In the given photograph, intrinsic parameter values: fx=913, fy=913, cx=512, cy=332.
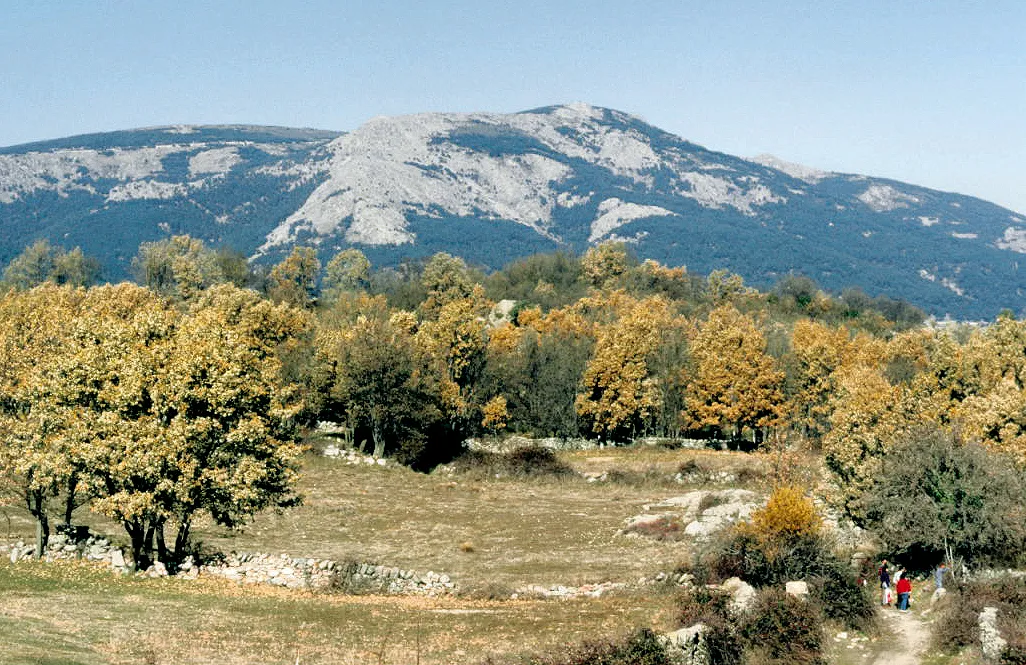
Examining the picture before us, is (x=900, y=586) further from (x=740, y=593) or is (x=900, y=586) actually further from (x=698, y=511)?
(x=698, y=511)

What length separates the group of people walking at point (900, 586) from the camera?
43.0 meters

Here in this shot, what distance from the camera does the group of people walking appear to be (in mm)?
42969

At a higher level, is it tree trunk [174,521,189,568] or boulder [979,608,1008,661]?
boulder [979,608,1008,661]

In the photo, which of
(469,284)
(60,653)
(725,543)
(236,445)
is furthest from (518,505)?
(469,284)

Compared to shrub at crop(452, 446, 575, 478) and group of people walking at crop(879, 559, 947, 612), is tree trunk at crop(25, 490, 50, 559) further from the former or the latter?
shrub at crop(452, 446, 575, 478)

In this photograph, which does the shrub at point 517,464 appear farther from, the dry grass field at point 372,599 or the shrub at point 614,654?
the shrub at point 614,654

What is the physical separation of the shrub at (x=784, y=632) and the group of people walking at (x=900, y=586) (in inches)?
296

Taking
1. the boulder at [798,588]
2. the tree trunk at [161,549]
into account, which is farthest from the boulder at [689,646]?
the tree trunk at [161,549]

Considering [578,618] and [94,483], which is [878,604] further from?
[94,483]

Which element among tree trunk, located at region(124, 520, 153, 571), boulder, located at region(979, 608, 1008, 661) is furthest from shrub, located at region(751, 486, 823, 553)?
tree trunk, located at region(124, 520, 153, 571)

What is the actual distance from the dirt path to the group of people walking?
0.59 metres

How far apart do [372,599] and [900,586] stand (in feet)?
81.8

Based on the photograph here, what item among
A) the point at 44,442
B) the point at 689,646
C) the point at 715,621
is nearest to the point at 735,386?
the point at 715,621

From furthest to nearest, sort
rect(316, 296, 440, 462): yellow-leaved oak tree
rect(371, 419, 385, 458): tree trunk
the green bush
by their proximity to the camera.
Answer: rect(371, 419, 385, 458): tree trunk < rect(316, 296, 440, 462): yellow-leaved oak tree < the green bush
